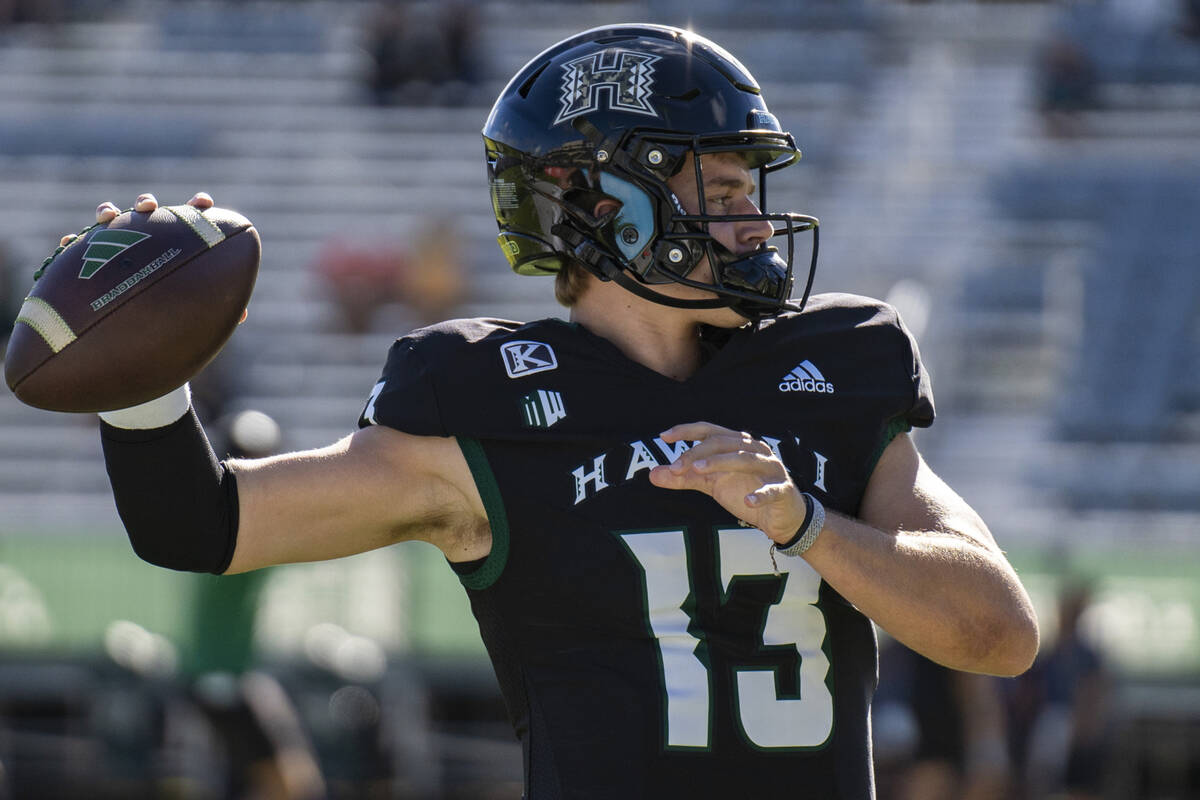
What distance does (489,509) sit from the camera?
86.4 inches

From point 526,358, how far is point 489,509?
243 millimetres

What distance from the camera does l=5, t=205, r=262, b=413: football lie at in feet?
6.84

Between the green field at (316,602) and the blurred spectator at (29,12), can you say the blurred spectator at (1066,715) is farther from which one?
the blurred spectator at (29,12)

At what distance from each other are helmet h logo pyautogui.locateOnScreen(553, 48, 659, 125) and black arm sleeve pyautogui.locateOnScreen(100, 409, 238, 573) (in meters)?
0.76

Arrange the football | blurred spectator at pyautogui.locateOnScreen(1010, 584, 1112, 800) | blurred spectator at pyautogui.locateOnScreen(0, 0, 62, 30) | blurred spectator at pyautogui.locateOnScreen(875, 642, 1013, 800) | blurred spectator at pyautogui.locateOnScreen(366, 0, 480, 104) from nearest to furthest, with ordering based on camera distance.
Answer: the football < blurred spectator at pyautogui.locateOnScreen(875, 642, 1013, 800) < blurred spectator at pyautogui.locateOnScreen(1010, 584, 1112, 800) < blurred spectator at pyautogui.locateOnScreen(366, 0, 480, 104) < blurred spectator at pyautogui.locateOnScreen(0, 0, 62, 30)

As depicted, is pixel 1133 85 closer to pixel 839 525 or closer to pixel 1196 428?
pixel 1196 428

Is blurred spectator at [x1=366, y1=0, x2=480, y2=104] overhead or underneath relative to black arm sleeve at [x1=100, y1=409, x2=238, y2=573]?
underneath

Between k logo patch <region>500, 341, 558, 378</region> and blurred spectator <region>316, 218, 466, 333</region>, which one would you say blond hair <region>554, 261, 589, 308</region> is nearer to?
k logo patch <region>500, 341, 558, 378</region>

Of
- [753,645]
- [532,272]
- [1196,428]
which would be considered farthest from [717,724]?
[1196,428]

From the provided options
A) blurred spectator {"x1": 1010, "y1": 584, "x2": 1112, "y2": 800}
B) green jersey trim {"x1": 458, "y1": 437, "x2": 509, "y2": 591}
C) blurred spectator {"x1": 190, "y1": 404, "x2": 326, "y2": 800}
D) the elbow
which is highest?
green jersey trim {"x1": 458, "y1": 437, "x2": 509, "y2": 591}

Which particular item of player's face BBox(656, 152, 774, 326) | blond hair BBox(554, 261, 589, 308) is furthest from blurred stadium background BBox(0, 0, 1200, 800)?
player's face BBox(656, 152, 774, 326)

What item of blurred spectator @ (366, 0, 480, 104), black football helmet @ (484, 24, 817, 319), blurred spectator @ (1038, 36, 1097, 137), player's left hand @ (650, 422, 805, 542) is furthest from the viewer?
blurred spectator @ (366, 0, 480, 104)

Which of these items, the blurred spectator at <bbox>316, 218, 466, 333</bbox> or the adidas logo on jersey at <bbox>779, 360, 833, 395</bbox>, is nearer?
the adidas logo on jersey at <bbox>779, 360, 833, 395</bbox>

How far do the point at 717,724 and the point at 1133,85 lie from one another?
9.78 meters
